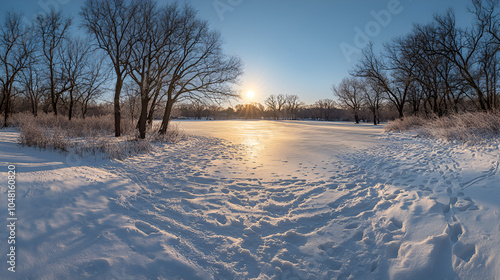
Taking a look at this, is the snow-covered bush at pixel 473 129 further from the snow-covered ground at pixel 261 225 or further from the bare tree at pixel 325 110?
the bare tree at pixel 325 110

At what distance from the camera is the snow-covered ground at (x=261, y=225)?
210 centimetres

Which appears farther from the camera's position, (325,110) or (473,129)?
(325,110)

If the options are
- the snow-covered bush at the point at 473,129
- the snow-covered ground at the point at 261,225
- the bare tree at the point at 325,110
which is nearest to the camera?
the snow-covered ground at the point at 261,225

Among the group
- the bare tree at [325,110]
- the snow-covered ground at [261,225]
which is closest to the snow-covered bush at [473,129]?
the snow-covered ground at [261,225]

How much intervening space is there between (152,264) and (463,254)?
3.36 metres

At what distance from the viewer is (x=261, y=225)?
123 inches

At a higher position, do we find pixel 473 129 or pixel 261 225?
pixel 473 129

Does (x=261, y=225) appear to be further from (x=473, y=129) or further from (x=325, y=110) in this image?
(x=325, y=110)

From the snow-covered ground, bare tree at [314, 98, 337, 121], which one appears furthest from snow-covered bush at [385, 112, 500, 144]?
bare tree at [314, 98, 337, 121]

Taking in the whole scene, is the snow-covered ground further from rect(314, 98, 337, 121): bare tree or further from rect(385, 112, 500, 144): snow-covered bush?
rect(314, 98, 337, 121): bare tree

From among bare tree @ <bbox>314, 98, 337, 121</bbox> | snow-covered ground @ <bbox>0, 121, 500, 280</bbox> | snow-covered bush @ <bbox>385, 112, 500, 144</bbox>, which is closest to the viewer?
snow-covered ground @ <bbox>0, 121, 500, 280</bbox>

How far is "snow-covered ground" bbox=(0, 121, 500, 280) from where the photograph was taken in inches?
82.7

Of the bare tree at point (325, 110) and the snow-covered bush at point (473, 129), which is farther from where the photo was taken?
the bare tree at point (325, 110)

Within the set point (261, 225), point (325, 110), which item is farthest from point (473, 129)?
point (325, 110)
